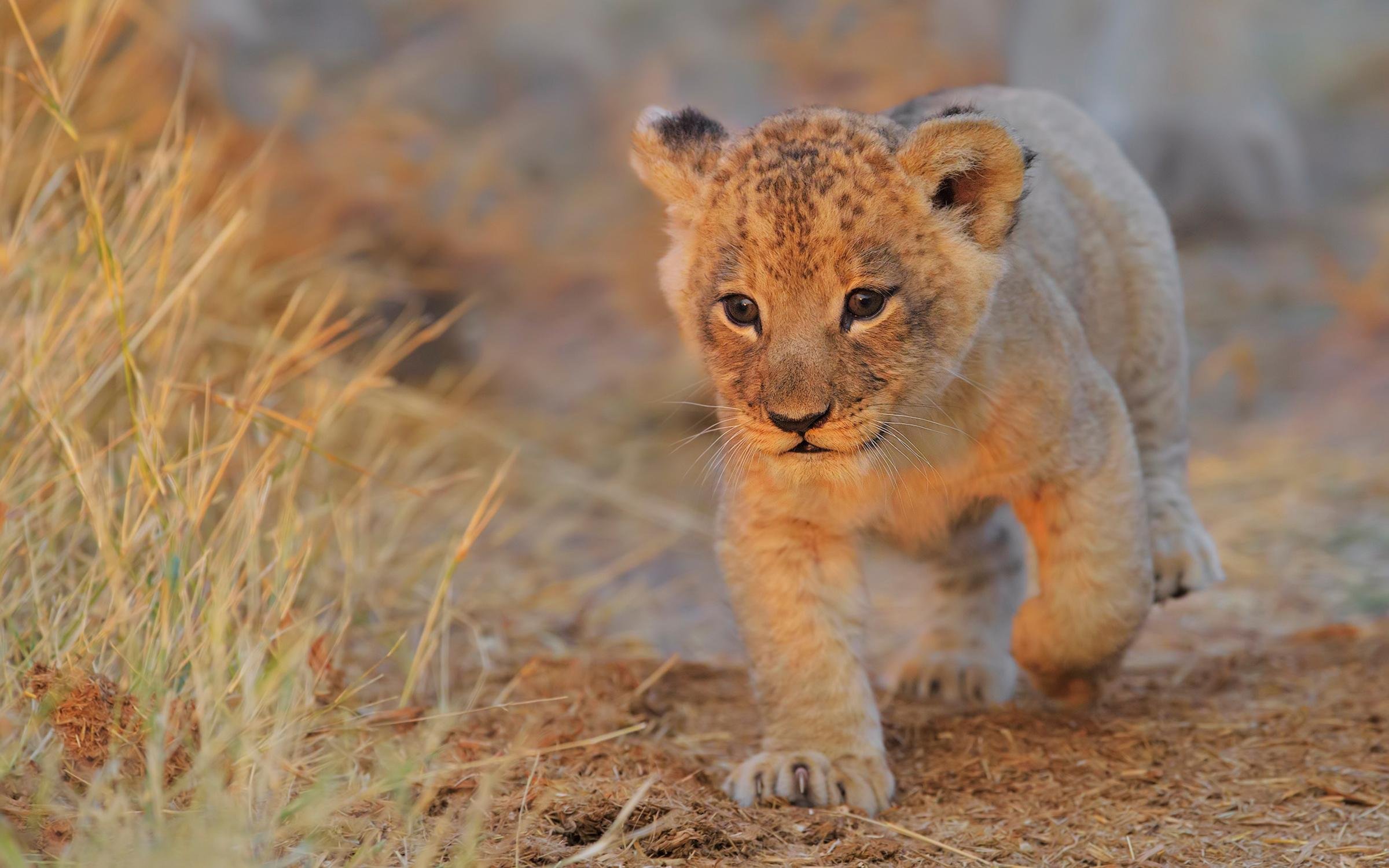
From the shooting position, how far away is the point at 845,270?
322 centimetres

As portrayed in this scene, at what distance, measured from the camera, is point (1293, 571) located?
19.0 ft

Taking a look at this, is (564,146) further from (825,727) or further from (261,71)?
(825,727)

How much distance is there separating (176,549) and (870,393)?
1.57 metres

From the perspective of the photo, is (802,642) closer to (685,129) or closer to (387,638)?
(685,129)

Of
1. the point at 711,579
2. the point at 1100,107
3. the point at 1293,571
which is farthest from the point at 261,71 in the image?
the point at 1293,571

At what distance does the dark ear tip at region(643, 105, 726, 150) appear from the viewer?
361 cm

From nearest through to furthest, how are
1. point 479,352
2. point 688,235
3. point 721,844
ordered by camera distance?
point 721,844 < point 688,235 < point 479,352

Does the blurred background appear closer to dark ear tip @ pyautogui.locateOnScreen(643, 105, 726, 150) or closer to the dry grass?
the dry grass

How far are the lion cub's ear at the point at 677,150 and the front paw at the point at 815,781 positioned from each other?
1.37 m

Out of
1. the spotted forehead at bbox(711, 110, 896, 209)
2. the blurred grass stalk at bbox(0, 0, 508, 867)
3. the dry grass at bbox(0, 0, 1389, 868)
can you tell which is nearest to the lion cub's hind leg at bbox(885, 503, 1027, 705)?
the dry grass at bbox(0, 0, 1389, 868)

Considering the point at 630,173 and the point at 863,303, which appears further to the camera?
the point at 630,173

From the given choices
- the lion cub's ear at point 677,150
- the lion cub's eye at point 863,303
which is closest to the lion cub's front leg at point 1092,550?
the lion cub's eye at point 863,303

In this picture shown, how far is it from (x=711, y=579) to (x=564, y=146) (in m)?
3.66

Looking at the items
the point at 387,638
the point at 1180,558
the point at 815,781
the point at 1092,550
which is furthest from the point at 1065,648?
the point at 387,638
